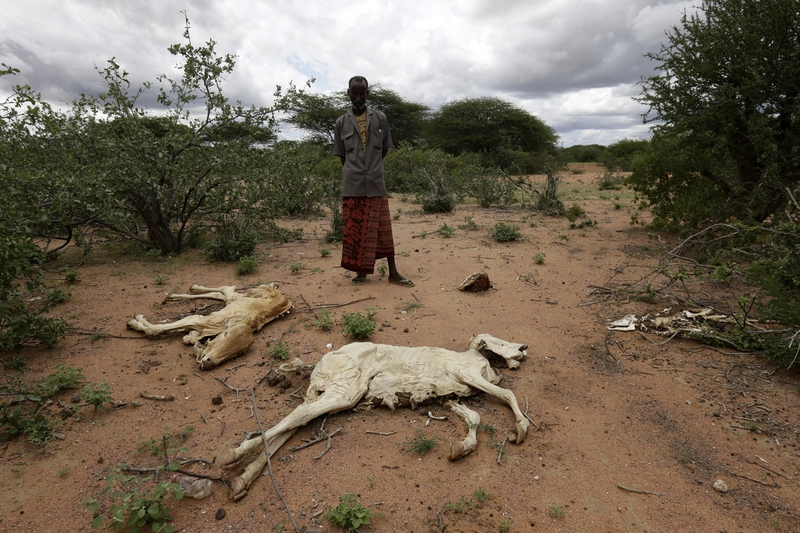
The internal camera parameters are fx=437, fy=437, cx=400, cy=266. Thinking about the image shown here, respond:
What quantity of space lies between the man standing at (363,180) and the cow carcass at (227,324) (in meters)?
1.09

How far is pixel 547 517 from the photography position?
6.58 ft

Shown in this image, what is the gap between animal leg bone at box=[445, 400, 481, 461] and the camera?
231cm

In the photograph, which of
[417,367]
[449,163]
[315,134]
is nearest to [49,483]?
[417,367]

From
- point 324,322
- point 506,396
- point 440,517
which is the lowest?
point 440,517

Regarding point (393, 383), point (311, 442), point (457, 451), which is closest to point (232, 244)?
point (393, 383)

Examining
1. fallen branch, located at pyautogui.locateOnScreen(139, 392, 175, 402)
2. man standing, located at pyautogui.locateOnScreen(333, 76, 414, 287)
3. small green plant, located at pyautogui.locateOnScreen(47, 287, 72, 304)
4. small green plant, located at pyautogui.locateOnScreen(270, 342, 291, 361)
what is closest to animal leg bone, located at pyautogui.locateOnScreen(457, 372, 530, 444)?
small green plant, located at pyautogui.locateOnScreen(270, 342, 291, 361)

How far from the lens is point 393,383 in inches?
111

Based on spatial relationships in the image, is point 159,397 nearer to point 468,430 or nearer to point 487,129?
point 468,430

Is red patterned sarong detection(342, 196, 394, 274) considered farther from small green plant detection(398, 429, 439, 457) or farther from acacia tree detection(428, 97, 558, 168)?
acacia tree detection(428, 97, 558, 168)

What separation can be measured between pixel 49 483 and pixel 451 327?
2.91m

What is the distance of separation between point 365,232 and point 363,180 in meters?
0.57

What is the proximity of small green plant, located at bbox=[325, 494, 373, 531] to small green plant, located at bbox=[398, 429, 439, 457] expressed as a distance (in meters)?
0.48

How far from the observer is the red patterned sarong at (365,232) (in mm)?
4777

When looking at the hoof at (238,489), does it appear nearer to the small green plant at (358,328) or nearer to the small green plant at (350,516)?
the small green plant at (350,516)
